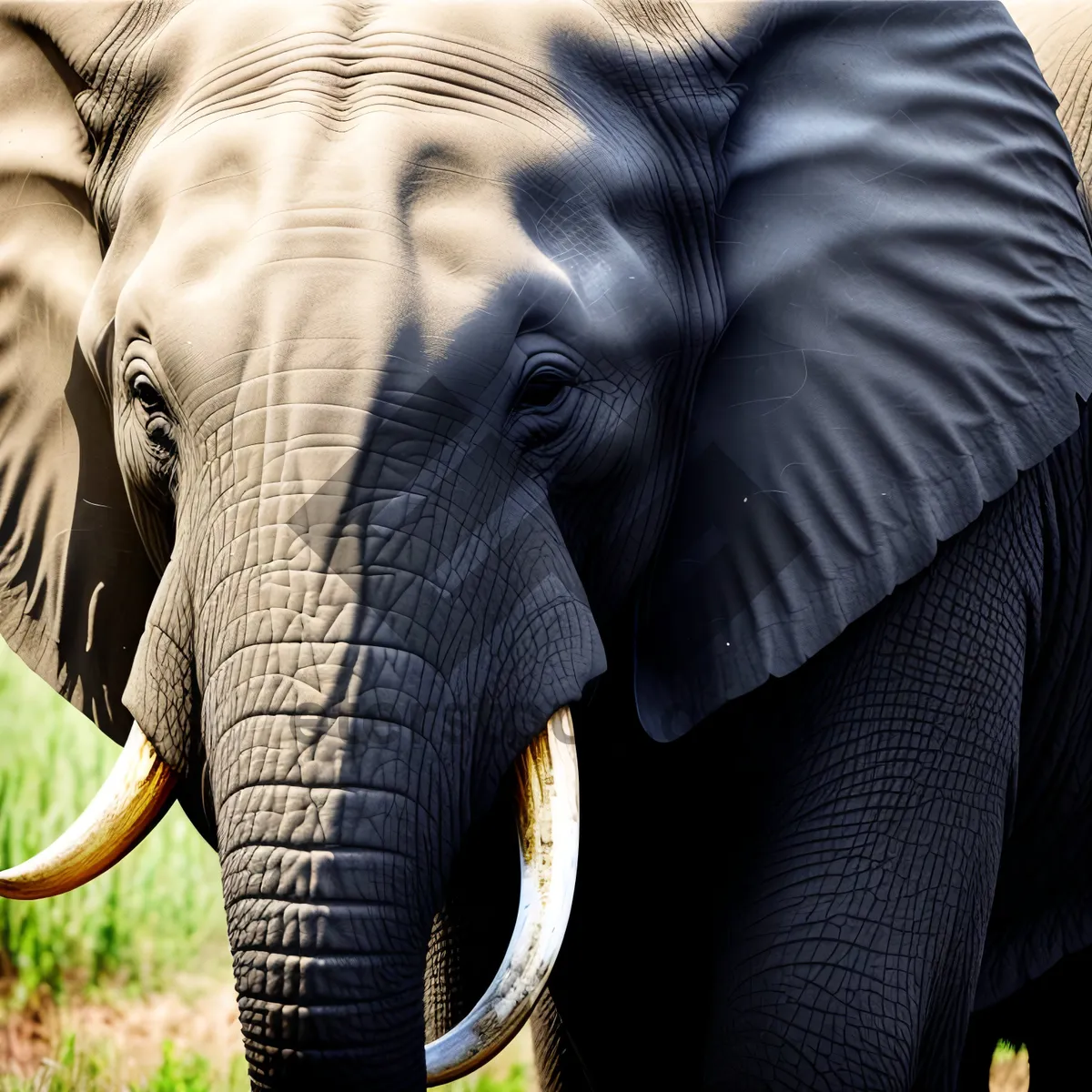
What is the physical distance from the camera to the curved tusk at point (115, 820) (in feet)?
6.76

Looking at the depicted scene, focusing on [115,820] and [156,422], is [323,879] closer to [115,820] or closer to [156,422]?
[115,820]

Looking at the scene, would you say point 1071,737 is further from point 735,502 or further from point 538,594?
point 538,594

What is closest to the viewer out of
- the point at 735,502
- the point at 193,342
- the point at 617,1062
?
the point at 193,342

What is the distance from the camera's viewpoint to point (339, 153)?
6.42 ft

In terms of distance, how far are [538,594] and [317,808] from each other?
33 cm

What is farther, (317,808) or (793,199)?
(793,199)

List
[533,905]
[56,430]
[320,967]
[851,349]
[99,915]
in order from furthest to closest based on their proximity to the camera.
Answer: [99,915]
[56,430]
[851,349]
[533,905]
[320,967]

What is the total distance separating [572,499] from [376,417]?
290 mm

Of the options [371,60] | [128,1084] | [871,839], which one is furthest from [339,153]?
[128,1084]

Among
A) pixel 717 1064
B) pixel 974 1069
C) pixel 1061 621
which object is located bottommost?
pixel 974 1069

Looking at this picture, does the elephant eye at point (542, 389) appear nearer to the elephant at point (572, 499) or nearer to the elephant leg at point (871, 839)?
the elephant at point (572, 499)

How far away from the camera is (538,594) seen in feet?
6.46

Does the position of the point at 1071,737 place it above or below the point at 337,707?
below

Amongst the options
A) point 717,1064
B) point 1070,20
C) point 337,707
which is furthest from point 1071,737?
point 337,707
